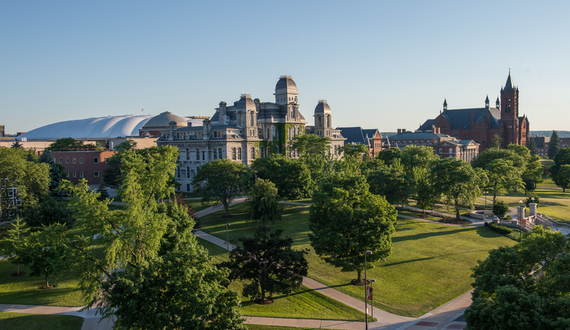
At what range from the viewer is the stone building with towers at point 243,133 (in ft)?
295

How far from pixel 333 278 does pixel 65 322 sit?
22399mm

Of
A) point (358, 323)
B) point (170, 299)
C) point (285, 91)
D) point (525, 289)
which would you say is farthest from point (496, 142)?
point (170, 299)

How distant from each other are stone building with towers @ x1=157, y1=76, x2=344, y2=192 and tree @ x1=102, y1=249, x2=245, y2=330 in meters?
63.4

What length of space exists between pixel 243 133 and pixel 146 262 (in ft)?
218

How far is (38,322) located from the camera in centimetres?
3088

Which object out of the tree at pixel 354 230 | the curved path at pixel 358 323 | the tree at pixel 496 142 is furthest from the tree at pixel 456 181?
the tree at pixel 496 142

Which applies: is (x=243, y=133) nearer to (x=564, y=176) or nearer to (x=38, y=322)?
(x=38, y=322)

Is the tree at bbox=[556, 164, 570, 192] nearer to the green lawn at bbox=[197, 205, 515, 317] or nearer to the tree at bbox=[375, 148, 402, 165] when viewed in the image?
the tree at bbox=[375, 148, 402, 165]

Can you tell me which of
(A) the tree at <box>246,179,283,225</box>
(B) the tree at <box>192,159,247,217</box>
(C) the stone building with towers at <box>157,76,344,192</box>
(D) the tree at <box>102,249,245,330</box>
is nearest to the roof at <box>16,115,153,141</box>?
(C) the stone building with towers at <box>157,76,344,192</box>

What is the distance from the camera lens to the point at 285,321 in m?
31.6

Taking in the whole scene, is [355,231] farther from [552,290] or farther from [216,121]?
[216,121]

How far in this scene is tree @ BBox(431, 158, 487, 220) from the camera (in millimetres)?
62781

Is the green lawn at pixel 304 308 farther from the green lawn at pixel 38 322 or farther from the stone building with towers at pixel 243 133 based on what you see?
the stone building with towers at pixel 243 133

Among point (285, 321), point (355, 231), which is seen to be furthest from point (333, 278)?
point (285, 321)
